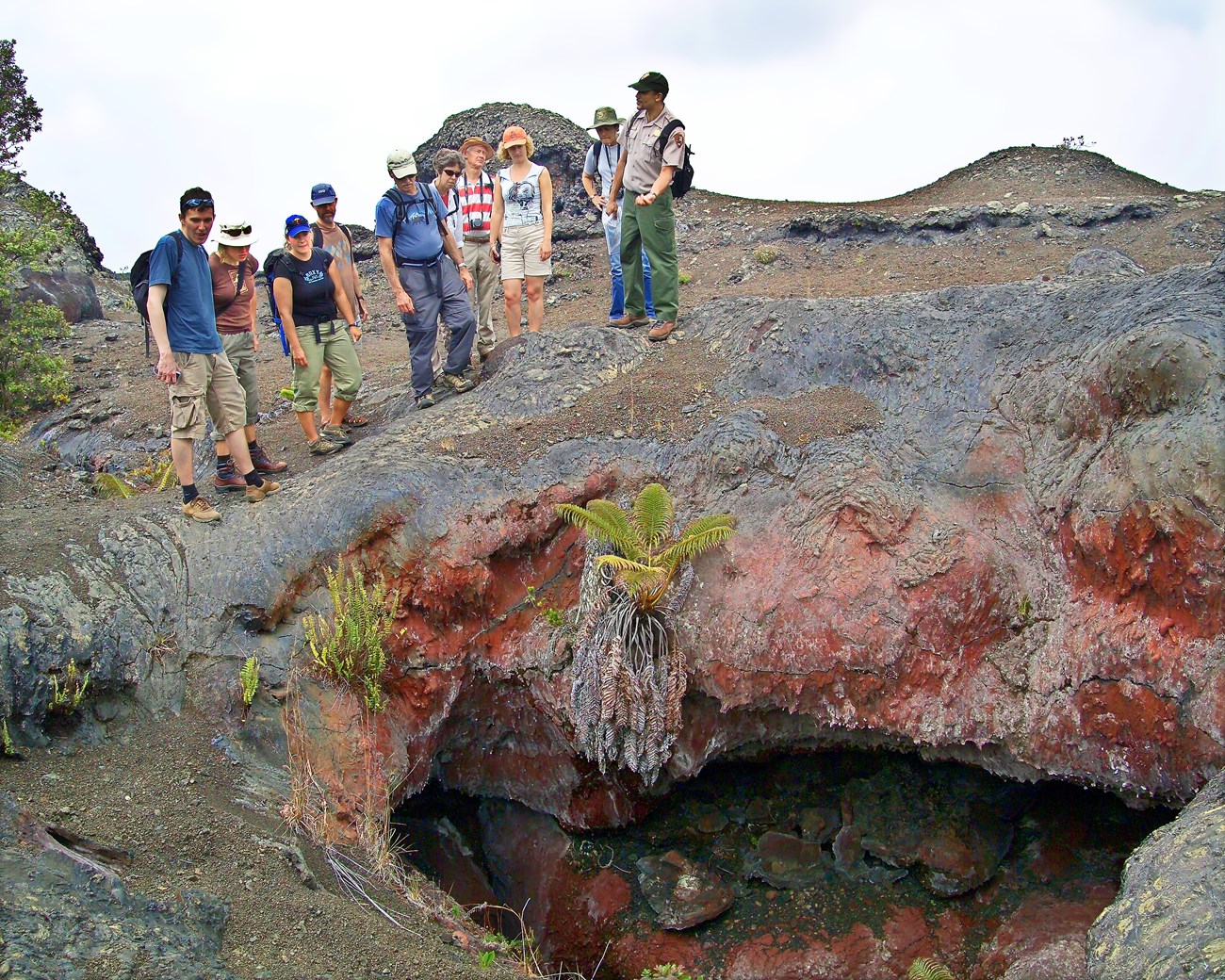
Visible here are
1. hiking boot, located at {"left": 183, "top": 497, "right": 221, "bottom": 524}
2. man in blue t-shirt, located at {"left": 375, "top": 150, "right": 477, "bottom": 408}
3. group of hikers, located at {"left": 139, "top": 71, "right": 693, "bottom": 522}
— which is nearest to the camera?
group of hikers, located at {"left": 139, "top": 71, "right": 693, "bottom": 522}

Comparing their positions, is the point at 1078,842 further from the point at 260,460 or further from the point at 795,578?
the point at 260,460

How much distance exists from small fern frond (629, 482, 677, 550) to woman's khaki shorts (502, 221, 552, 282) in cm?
333

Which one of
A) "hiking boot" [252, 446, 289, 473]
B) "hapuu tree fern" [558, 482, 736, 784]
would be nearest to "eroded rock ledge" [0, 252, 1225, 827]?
"hapuu tree fern" [558, 482, 736, 784]

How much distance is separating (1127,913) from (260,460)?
724 centimetres

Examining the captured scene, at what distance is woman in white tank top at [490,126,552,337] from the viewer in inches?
360

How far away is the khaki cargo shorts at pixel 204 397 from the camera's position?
731cm

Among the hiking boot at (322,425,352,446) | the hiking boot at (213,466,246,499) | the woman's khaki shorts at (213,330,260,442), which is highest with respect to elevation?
the woman's khaki shorts at (213,330,260,442)

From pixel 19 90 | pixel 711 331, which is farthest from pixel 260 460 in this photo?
pixel 19 90

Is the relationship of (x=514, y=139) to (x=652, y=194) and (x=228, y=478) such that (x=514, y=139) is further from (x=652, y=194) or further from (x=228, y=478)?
(x=228, y=478)

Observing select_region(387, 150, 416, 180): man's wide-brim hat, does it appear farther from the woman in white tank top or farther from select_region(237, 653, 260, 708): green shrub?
select_region(237, 653, 260, 708): green shrub

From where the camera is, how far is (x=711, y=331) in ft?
30.5

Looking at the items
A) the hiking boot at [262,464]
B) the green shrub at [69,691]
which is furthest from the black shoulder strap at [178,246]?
the green shrub at [69,691]

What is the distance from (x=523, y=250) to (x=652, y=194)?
1523 millimetres

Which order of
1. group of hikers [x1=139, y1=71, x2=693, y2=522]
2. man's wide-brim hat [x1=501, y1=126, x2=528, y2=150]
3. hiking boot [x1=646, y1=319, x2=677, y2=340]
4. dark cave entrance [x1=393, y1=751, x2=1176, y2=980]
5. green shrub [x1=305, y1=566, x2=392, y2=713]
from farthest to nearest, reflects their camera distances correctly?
1. hiking boot [x1=646, y1=319, x2=677, y2=340]
2. man's wide-brim hat [x1=501, y1=126, x2=528, y2=150]
3. group of hikers [x1=139, y1=71, x2=693, y2=522]
4. dark cave entrance [x1=393, y1=751, x2=1176, y2=980]
5. green shrub [x1=305, y1=566, x2=392, y2=713]
